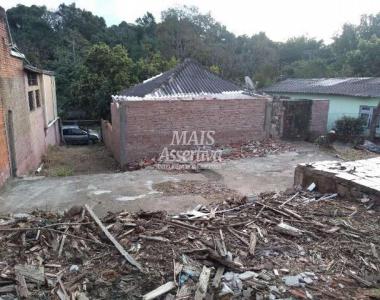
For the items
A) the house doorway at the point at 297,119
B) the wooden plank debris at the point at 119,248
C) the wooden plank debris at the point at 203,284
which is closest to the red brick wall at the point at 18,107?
the wooden plank debris at the point at 119,248

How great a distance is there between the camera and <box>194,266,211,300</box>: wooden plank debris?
3.39 metres

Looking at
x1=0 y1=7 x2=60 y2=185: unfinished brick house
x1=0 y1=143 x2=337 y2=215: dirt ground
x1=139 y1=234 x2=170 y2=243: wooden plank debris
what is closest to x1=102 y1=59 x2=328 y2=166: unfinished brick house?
x1=0 y1=143 x2=337 y2=215: dirt ground

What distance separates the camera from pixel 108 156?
49.2ft

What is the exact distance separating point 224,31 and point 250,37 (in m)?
3.05

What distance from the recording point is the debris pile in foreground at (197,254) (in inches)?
138

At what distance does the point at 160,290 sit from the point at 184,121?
9477 millimetres

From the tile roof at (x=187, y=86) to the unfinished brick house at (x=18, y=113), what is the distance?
3.43m

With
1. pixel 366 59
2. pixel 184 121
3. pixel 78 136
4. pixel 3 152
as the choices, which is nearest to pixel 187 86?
pixel 184 121

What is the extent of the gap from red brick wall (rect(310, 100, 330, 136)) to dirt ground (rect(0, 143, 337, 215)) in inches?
202

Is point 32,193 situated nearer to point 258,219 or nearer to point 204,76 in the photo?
point 258,219

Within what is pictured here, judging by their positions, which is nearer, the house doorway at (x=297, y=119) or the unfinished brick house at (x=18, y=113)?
the unfinished brick house at (x=18, y=113)

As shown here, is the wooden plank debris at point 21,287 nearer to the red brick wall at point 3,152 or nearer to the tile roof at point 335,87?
the red brick wall at point 3,152

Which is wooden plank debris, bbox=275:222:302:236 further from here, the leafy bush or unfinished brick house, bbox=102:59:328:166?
the leafy bush

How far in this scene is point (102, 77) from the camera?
19094 millimetres
